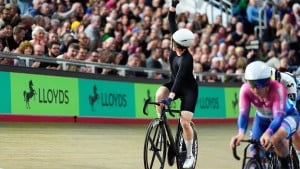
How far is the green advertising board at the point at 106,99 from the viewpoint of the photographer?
1619 centimetres

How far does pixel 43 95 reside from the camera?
1513cm

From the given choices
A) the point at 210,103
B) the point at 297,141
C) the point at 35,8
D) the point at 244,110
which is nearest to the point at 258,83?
the point at 244,110

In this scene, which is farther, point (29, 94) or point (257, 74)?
point (29, 94)

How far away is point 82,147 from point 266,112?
5.12 meters

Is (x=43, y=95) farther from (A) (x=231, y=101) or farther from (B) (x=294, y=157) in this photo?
(B) (x=294, y=157)

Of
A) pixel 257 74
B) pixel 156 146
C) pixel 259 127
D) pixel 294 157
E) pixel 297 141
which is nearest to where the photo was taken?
pixel 257 74

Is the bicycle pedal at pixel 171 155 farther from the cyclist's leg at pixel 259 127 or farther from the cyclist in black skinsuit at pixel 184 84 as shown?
the cyclist's leg at pixel 259 127

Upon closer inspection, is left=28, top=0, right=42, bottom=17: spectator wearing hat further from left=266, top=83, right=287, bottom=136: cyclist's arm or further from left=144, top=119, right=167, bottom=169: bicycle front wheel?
left=266, top=83, right=287, bottom=136: cyclist's arm

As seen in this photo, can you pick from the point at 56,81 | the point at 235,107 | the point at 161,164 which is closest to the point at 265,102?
the point at 161,164

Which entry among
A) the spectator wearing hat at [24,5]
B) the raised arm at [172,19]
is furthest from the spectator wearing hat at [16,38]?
the raised arm at [172,19]

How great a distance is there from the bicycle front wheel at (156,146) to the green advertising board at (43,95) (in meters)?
4.86

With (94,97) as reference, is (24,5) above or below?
above

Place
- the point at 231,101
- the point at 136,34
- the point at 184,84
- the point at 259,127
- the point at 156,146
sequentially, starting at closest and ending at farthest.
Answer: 1. the point at 259,127
2. the point at 156,146
3. the point at 184,84
4. the point at 136,34
5. the point at 231,101

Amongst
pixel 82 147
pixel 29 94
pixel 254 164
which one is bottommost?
pixel 82 147
